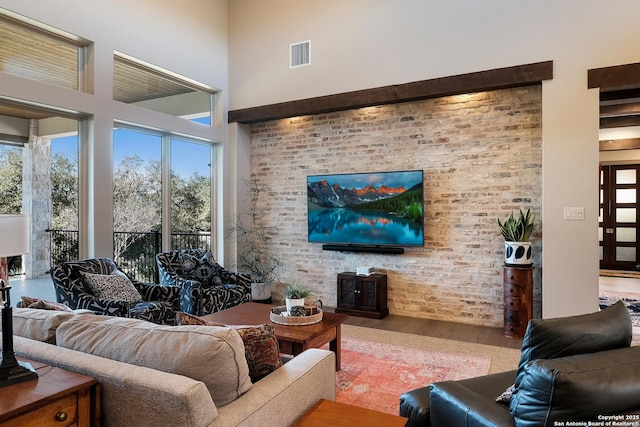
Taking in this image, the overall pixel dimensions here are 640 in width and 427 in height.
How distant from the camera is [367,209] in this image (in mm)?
5367

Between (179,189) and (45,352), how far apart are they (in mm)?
4393

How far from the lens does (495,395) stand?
1798 millimetres

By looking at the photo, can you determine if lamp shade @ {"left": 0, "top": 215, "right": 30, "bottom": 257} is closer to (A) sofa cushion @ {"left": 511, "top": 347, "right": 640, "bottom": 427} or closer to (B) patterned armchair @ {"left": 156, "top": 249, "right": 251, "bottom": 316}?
(A) sofa cushion @ {"left": 511, "top": 347, "right": 640, "bottom": 427}

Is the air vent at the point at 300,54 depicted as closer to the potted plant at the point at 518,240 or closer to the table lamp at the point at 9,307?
the potted plant at the point at 518,240

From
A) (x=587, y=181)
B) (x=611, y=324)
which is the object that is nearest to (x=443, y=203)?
(x=587, y=181)

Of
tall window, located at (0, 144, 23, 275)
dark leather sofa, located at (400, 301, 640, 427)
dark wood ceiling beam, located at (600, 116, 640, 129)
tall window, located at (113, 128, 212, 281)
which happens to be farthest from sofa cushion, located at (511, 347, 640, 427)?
dark wood ceiling beam, located at (600, 116, 640, 129)

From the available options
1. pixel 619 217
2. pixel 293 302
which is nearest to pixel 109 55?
pixel 293 302

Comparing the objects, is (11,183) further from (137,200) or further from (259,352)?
(259,352)

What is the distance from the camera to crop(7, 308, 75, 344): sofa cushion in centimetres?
177

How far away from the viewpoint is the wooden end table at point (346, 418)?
153cm

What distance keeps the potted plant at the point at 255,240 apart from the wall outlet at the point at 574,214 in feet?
12.6

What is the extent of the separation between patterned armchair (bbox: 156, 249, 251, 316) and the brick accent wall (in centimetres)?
140

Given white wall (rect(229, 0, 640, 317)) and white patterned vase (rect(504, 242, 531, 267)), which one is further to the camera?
white patterned vase (rect(504, 242, 531, 267))

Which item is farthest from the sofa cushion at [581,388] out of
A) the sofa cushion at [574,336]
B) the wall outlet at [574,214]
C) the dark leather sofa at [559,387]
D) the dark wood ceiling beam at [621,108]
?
the dark wood ceiling beam at [621,108]
